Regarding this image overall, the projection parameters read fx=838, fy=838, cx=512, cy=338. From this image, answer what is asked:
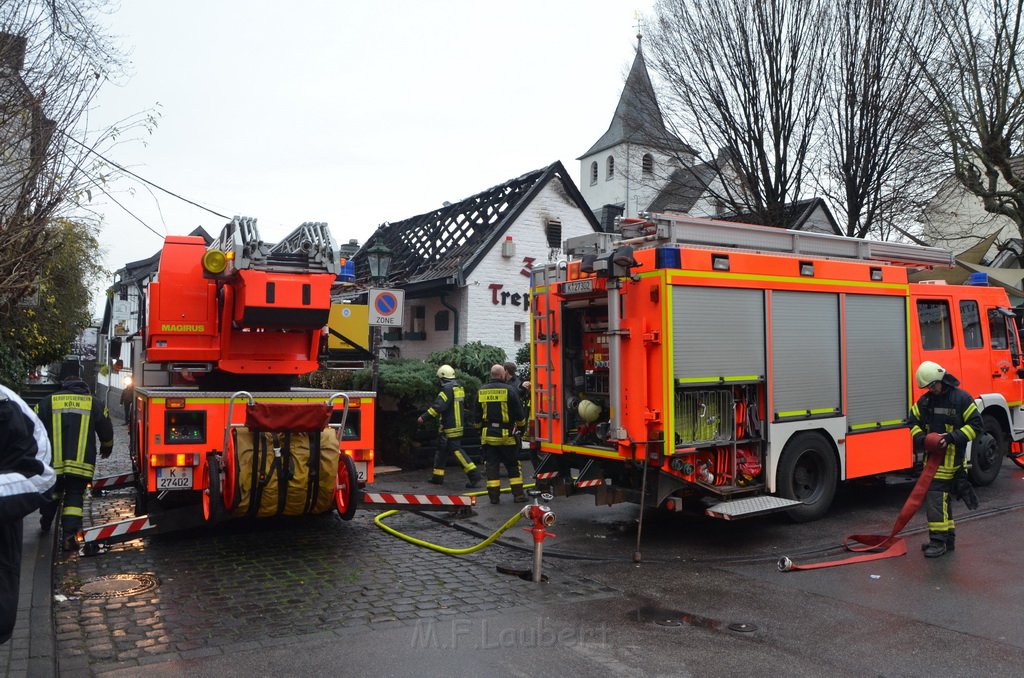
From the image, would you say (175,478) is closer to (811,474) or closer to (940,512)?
(811,474)

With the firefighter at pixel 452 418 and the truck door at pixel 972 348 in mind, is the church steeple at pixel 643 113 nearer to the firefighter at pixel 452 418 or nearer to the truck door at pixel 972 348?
the truck door at pixel 972 348

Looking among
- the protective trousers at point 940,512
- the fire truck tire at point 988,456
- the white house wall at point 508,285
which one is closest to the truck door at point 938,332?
the fire truck tire at point 988,456

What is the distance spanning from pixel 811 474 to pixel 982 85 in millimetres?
11189

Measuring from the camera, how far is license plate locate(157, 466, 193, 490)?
295 inches

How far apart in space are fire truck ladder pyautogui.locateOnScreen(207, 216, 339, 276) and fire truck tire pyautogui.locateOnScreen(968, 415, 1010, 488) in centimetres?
799

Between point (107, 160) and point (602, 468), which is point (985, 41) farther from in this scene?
point (107, 160)

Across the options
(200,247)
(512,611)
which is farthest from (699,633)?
(200,247)

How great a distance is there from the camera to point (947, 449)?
7457 mm

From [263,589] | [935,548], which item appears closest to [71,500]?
[263,589]

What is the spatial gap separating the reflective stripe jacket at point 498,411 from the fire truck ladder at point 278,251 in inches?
111

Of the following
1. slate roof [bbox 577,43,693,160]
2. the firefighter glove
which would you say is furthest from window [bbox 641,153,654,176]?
the firefighter glove

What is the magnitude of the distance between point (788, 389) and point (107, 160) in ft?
24.1

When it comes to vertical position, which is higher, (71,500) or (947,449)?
(947,449)

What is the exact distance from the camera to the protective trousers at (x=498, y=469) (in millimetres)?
10070
